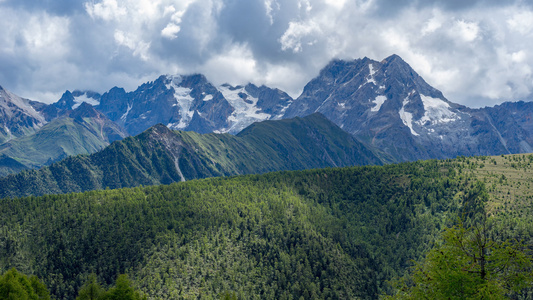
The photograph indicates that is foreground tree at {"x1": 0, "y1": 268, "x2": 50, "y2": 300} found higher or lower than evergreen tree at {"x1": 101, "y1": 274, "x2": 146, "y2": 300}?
higher

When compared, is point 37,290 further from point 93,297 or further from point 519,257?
point 519,257

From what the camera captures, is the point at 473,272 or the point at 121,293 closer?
the point at 473,272

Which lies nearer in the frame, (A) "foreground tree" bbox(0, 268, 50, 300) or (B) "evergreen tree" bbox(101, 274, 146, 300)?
(A) "foreground tree" bbox(0, 268, 50, 300)

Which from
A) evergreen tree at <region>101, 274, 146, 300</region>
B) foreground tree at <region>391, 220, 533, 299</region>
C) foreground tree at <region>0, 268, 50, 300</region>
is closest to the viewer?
foreground tree at <region>391, 220, 533, 299</region>

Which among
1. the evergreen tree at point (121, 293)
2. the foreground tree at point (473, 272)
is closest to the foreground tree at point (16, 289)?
the evergreen tree at point (121, 293)

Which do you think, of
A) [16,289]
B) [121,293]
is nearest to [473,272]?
[121,293]

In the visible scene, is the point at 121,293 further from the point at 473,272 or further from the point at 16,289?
the point at 473,272

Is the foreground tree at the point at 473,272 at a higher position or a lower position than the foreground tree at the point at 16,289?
lower

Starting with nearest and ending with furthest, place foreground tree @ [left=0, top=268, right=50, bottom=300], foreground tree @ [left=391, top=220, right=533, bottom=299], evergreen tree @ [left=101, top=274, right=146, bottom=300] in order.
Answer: foreground tree @ [left=391, top=220, right=533, bottom=299], foreground tree @ [left=0, top=268, right=50, bottom=300], evergreen tree @ [left=101, top=274, right=146, bottom=300]

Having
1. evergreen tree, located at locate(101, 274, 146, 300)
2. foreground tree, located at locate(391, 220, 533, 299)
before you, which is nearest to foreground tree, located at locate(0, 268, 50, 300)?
evergreen tree, located at locate(101, 274, 146, 300)

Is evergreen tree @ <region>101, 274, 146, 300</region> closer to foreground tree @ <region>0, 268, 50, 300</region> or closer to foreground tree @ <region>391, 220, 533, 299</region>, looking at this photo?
foreground tree @ <region>0, 268, 50, 300</region>

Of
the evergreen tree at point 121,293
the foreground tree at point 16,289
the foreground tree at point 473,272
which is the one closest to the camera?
the foreground tree at point 473,272

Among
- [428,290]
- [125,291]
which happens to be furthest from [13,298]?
[428,290]

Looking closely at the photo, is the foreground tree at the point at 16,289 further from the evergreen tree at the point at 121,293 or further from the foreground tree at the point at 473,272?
the foreground tree at the point at 473,272
